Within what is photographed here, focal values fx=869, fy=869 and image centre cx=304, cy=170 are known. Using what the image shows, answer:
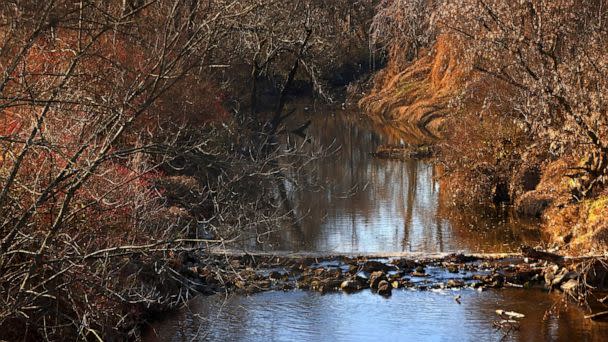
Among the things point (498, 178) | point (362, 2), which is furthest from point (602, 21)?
point (362, 2)

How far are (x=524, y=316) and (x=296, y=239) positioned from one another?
6.49 metres

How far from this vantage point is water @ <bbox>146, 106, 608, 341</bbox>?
12.1 metres

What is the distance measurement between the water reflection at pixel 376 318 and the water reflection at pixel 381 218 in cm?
296

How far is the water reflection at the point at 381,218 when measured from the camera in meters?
17.7

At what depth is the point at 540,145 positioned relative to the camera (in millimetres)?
19453

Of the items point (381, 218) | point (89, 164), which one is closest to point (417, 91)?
point (381, 218)

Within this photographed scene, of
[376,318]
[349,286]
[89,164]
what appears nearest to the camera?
[89,164]

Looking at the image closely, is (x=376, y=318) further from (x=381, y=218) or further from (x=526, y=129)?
(x=526, y=129)

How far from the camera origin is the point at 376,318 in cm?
1277

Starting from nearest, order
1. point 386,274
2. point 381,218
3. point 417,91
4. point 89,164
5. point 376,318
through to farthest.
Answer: point 89,164 → point 376,318 → point 386,274 → point 381,218 → point 417,91

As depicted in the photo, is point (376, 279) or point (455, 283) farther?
point (376, 279)

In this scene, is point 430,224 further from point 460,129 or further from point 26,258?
point 26,258

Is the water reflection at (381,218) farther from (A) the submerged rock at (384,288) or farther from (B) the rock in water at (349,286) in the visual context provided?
(A) the submerged rock at (384,288)

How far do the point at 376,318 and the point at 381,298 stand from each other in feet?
3.43
